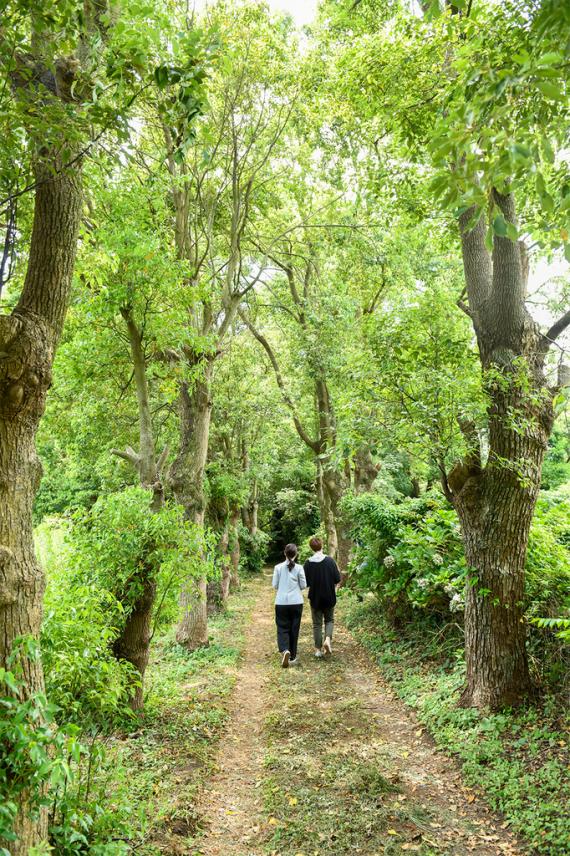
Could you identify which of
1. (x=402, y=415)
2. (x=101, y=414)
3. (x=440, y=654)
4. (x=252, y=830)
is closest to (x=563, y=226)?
(x=402, y=415)

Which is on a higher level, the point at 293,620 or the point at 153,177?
the point at 153,177

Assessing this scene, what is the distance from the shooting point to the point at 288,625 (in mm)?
8781

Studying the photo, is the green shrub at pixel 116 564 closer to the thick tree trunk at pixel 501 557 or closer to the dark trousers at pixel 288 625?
the dark trousers at pixel 288 625

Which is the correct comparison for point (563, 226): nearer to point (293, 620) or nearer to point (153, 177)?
point (153, 177)

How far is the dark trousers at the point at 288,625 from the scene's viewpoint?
8617 millimetres

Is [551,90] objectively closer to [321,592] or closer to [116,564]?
[116,564]

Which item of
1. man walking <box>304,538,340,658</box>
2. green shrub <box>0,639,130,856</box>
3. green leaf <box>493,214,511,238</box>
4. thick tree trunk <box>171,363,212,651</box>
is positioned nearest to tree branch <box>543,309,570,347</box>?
green leaf <box>493,214,511,238</box>

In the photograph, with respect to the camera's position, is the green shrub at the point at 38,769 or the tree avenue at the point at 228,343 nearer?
the green shrub at the point at 38,769

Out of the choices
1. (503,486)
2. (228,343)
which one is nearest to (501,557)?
(503,486)

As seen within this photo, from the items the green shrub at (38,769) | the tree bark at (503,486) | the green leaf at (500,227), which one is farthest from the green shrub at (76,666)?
the tree bark at (503,486)

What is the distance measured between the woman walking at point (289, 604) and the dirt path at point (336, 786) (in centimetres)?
135

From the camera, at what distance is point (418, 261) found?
12.6m

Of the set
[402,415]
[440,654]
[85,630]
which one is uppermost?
[402,415]

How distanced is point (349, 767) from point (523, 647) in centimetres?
211
